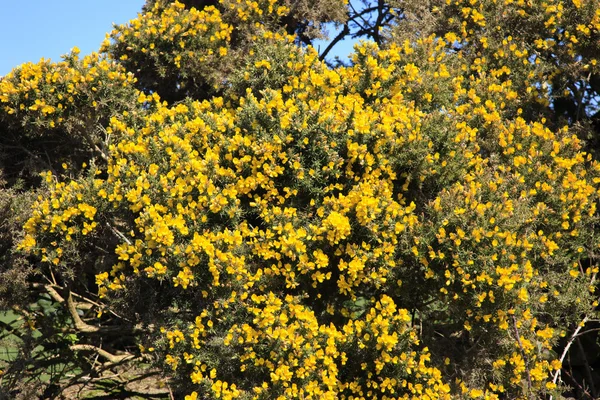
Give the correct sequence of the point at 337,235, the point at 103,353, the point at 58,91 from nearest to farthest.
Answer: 1. the point at 337,235
2. the point at 58,91
3. the point at 103,353

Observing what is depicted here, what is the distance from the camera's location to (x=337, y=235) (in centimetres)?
461

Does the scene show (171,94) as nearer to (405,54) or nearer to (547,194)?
(405,54)

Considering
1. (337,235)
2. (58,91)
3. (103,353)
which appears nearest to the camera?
(337,235)

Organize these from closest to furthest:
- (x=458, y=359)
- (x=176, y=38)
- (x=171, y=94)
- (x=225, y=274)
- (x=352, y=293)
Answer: (x=225, y=274) < (x=352, y=293) < (x=458, y=359) < (x=176, y=38) < (x=171, y=94)

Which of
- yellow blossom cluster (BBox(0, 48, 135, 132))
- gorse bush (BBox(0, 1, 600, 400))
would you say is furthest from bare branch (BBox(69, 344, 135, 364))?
yellow blossom cluster (BBox(0, 48, 135, 132))

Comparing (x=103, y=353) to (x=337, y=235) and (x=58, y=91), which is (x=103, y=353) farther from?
(x=337, y=235)

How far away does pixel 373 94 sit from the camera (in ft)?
19.1

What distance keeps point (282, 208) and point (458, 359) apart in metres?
1.97

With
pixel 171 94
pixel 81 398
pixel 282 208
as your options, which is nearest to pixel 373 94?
pixel 282 208

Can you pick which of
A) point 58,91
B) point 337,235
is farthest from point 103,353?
point 337,235

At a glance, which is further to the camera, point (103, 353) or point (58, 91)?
point (103, 353)

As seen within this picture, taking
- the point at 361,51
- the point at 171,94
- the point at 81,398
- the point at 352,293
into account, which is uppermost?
the point at 171,94

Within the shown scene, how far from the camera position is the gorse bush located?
4621 millimetres

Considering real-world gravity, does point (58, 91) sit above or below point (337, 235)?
above
